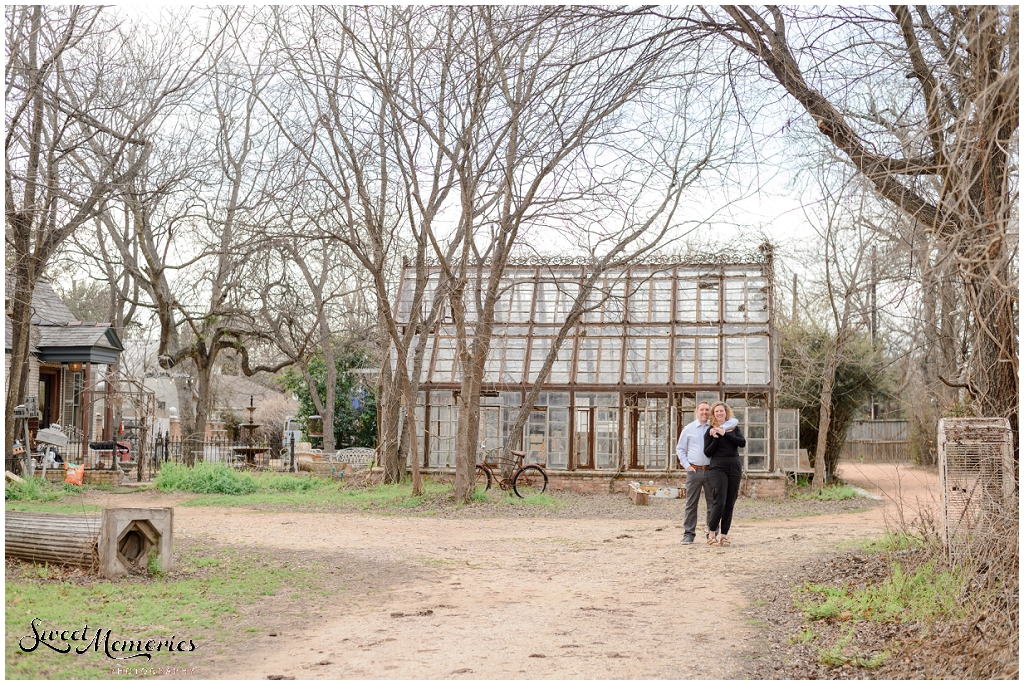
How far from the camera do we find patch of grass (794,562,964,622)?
6758mm

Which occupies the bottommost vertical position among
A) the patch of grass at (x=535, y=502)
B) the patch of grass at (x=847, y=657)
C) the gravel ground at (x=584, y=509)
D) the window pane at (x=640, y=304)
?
the gravel ground at (x=584, y=509)

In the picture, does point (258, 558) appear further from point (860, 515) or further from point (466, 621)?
point (860, 515)

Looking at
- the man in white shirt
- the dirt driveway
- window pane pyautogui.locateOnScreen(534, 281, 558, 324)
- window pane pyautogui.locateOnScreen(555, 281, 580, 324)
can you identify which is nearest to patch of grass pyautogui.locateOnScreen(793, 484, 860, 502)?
the dirt driveway

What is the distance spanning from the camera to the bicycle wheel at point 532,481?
20281 mm

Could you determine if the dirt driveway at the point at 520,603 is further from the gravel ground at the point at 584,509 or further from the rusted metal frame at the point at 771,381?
the rusted metal frame at the point at 771,381

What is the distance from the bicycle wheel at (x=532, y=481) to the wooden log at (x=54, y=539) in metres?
11.8

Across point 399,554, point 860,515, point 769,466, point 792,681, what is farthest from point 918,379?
point 792,681

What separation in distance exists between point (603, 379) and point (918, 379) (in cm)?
696

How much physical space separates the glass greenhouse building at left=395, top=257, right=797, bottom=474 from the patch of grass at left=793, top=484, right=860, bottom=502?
951mm

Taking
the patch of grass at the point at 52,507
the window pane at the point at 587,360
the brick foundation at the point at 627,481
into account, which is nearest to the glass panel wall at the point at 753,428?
the brick foundation at the point at 627,481

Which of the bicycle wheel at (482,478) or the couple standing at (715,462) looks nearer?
the couple standing at (715,462)

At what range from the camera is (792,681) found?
539 centimetres

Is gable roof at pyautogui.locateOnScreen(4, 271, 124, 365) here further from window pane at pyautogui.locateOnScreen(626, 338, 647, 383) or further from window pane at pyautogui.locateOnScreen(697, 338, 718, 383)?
window pane at pyautogui.locateOnScreen(697, 338, 718, 383)

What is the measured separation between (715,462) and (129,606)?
677 centimetres
